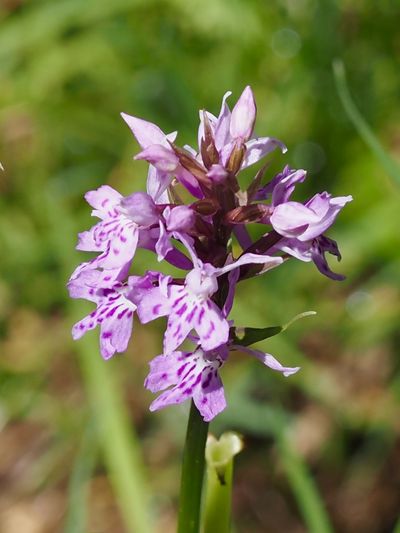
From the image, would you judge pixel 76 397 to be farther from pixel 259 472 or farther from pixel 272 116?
pixel 272 116

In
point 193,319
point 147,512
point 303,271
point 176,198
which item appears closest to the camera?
point 193,319

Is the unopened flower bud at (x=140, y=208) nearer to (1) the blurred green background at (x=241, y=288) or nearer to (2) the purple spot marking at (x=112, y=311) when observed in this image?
(2) the purple spot marking at (x=112, y=311)

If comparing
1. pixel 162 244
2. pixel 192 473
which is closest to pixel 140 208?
pixel 162 244

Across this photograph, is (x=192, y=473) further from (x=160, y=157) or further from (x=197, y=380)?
(x=160, y=157)

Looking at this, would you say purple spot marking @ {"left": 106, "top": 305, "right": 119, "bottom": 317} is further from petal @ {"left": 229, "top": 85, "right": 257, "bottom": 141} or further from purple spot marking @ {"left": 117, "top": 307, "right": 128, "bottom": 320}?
petal @ {"left": 229, "top": 85, "right": 257, "bottom": 141}

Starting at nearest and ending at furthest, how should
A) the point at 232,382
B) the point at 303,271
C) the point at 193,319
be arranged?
the point at 193,319 < the point at 232,382 < the point at 303,271

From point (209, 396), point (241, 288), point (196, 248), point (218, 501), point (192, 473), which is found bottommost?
point (241, 288)

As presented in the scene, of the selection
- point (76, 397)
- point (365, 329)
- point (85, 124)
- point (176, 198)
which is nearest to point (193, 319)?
point (176, 198)

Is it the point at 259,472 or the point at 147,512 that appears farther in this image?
the point at 259,472
